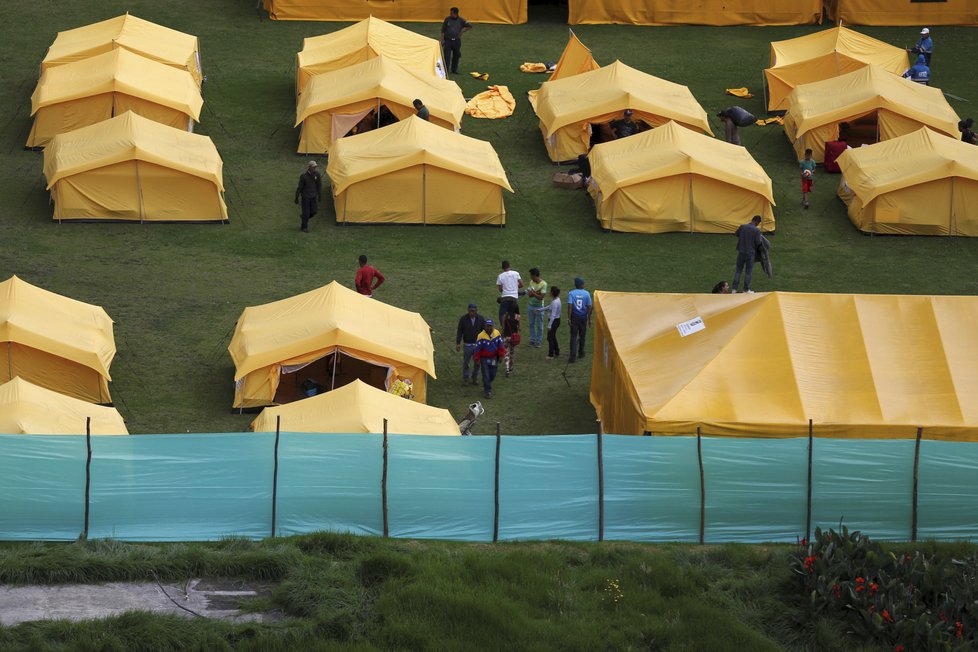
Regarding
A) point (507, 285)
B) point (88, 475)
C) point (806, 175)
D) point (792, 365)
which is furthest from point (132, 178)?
point (792, 365)

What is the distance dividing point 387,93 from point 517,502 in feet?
57.2

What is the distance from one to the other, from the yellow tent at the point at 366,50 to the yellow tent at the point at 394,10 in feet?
13.5

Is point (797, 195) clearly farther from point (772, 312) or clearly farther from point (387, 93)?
point (772, 312)

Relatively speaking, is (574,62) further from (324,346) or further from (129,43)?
(324,346)

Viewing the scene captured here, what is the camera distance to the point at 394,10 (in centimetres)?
4281

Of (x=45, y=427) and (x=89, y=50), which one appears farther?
(x=89, y=50)

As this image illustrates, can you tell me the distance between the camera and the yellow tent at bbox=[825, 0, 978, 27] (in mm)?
43438

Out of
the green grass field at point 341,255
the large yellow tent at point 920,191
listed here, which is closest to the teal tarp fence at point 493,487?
the green grass field at point 341,255

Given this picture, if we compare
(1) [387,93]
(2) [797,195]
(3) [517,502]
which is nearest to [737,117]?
(2) [797,195]

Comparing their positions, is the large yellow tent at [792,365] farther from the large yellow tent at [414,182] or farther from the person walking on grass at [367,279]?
the large yellow tent at [414,182]

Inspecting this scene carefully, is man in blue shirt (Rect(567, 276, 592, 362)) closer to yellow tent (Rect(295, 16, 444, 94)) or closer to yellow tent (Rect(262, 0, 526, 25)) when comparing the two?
yellow tent (Rect(295, 16, 444, 94))

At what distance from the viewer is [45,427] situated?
1977cm

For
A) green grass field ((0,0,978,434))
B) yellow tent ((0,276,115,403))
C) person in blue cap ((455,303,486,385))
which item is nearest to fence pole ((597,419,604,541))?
green grass field ((0,0,978,434))

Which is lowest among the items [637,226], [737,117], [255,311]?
[255,311]
